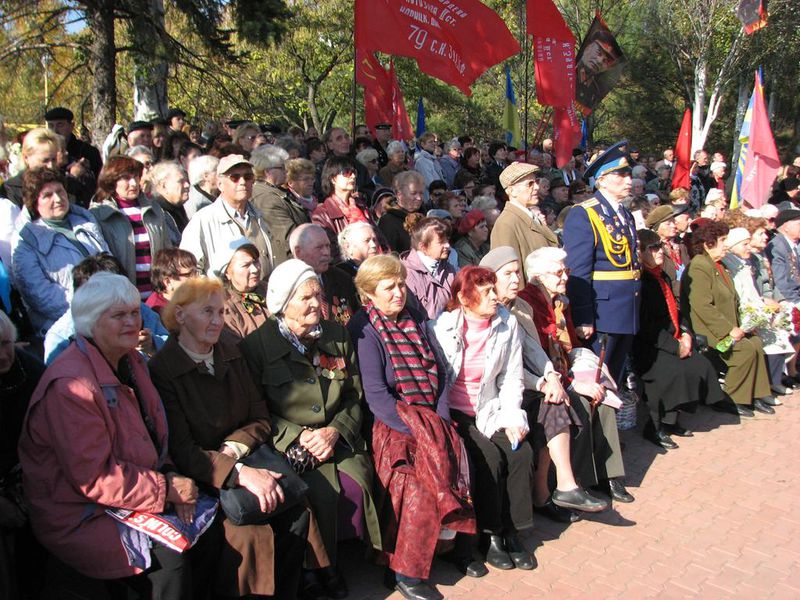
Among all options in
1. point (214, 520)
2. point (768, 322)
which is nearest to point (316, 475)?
point (214, 520)

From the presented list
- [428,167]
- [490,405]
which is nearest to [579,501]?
[490,405]

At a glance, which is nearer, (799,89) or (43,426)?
(43,426)

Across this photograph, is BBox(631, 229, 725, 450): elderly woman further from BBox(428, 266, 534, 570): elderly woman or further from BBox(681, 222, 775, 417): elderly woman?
BBox(428, 266, 534, 570): elderly woman

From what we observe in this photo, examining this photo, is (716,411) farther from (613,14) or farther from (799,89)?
(799,89)

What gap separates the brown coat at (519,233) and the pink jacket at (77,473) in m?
3.59

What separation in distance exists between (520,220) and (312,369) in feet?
8.74

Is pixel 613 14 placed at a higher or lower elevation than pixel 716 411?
higher

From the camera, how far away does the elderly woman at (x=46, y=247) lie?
4.45 meters

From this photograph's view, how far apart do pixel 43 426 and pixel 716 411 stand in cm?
606

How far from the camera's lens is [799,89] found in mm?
32562

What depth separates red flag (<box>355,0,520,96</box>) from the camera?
8094 mm

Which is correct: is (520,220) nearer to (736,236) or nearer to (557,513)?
(557,513)

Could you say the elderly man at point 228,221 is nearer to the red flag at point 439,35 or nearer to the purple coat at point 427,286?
the purple coat at point 427,286

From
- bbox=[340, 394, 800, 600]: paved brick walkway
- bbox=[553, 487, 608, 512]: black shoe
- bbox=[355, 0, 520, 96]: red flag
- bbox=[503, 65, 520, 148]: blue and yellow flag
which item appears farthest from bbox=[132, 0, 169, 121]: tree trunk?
bbox=[553, 487, 608, 512]: black shoe
